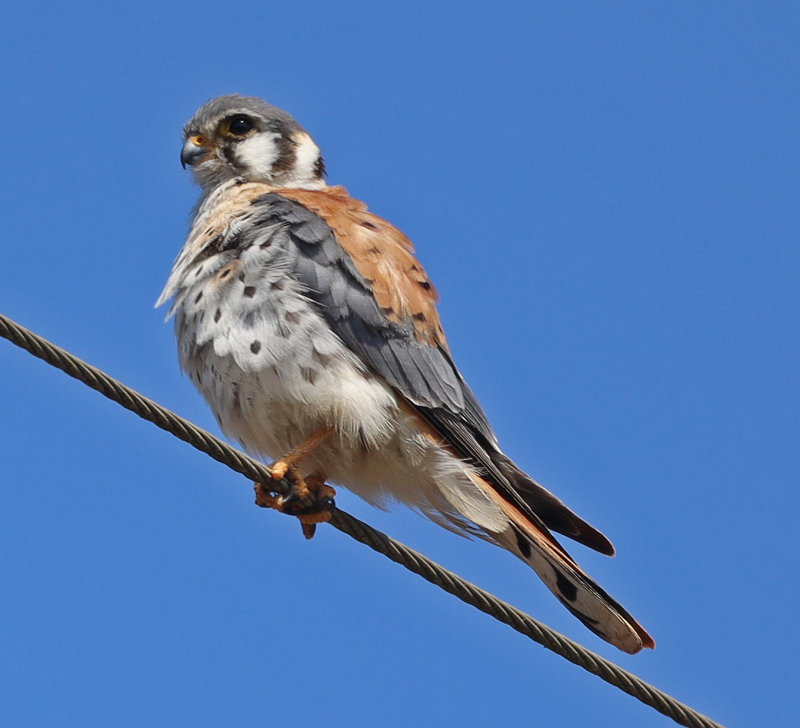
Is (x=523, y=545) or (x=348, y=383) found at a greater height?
(x=348, y=383)

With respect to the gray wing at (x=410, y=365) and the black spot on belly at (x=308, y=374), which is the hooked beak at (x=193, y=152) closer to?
the gray wing at (x=410, y=365)

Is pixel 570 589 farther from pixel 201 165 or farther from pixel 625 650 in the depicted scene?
pixel 201 165

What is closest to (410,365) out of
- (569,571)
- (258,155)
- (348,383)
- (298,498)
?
(348,383)

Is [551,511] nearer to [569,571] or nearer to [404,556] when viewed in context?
[569,571]

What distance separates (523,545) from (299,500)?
0.71 m

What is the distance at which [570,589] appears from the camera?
11.7 feet

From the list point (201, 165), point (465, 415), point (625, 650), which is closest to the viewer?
point (625, 650)

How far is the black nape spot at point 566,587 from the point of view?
3553mm

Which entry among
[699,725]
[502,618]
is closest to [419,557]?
[502,618]

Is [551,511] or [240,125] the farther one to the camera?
[240,125]

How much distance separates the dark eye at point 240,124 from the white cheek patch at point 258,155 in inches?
2.0

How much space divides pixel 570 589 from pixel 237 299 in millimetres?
1291

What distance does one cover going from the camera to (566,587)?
3590 millimetres

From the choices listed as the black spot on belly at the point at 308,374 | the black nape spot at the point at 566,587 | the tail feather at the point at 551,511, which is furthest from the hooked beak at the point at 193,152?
the black nape spot at the point at 566,587
